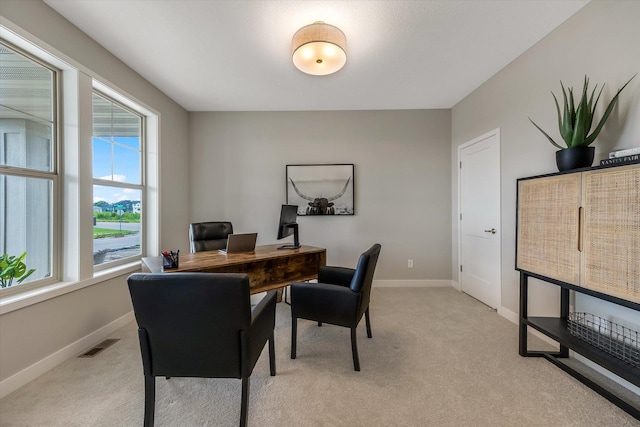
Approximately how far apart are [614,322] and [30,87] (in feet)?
14.7

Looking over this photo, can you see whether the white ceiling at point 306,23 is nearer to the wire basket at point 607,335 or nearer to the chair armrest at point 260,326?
the chair armrest at point 260,326

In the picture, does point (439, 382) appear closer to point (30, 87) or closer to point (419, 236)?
point (419, 236)

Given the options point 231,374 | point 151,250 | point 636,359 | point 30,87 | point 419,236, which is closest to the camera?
point 231,374

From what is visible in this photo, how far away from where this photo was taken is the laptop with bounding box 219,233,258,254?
244cm

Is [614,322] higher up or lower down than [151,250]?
lower down

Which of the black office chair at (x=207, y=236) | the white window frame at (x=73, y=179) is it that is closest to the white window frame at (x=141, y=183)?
the white window frame at (x=73, y=179)

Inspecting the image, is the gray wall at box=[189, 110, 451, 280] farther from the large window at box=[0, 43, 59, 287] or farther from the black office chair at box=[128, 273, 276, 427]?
the black office chair at box=[128, 273, 276, 427]

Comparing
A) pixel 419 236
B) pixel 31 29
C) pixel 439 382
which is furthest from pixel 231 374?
pixel 419 236

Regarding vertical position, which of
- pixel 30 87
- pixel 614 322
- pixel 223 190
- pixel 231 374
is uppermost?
pixel 30 87

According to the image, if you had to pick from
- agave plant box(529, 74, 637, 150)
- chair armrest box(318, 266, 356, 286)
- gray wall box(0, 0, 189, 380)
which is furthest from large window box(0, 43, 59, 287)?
agave plant box(529, 74, 637, 150)

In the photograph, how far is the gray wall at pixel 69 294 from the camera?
5.51 feet

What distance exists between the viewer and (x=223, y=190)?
3.90 metres

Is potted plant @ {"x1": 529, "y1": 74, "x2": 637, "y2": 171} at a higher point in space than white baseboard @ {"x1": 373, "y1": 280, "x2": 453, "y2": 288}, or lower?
higher

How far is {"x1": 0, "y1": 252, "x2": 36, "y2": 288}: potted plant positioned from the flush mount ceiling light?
8.38ft
